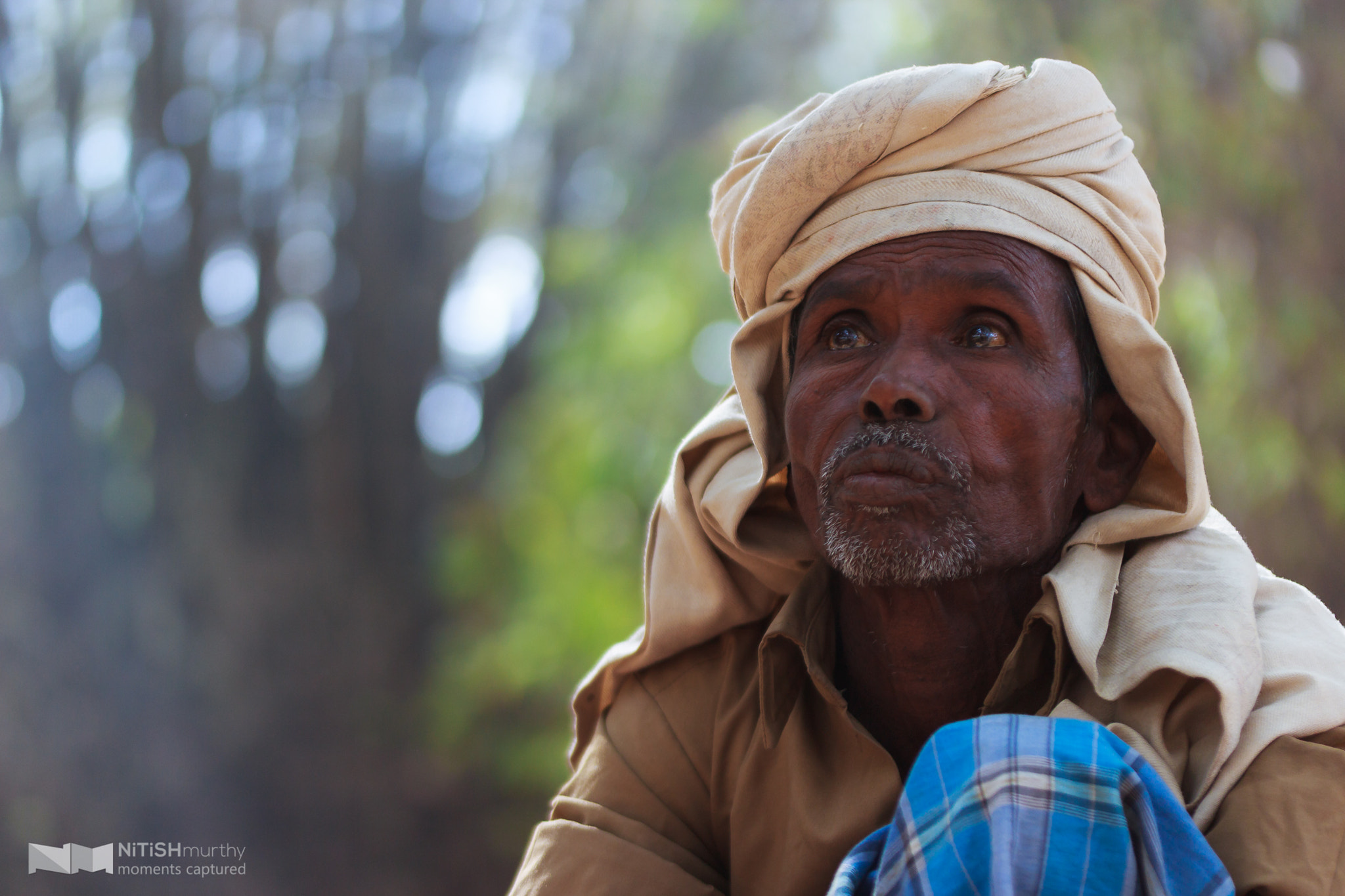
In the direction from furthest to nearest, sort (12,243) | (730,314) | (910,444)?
(730,314) < (12,243) < (910,444)

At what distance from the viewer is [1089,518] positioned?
6.62 ft

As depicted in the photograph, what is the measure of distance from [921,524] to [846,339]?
0.41 m

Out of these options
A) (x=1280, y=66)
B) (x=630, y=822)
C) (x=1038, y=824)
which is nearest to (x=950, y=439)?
(x=1038, y=824)

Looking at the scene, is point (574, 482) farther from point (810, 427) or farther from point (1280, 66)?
point (810, 427)

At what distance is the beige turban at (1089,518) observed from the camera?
165cm

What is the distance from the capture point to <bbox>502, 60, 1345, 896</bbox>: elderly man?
1.81 meters

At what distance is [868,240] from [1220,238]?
414 centimetres

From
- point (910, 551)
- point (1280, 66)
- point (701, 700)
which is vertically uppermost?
point (1280, 66)

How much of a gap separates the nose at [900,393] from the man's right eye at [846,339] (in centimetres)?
13

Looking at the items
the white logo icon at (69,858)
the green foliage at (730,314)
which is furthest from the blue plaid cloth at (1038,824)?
the white logo icon at (69,858)

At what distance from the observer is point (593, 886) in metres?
1.96

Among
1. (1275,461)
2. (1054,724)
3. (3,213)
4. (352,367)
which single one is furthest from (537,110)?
(1054,724)

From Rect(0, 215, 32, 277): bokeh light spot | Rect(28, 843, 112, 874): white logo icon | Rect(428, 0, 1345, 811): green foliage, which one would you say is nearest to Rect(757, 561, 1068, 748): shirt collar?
Rect(428, 0, 1345, 811): green foliage

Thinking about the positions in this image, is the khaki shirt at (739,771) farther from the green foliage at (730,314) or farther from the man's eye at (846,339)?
the green foliage at (730,314)
